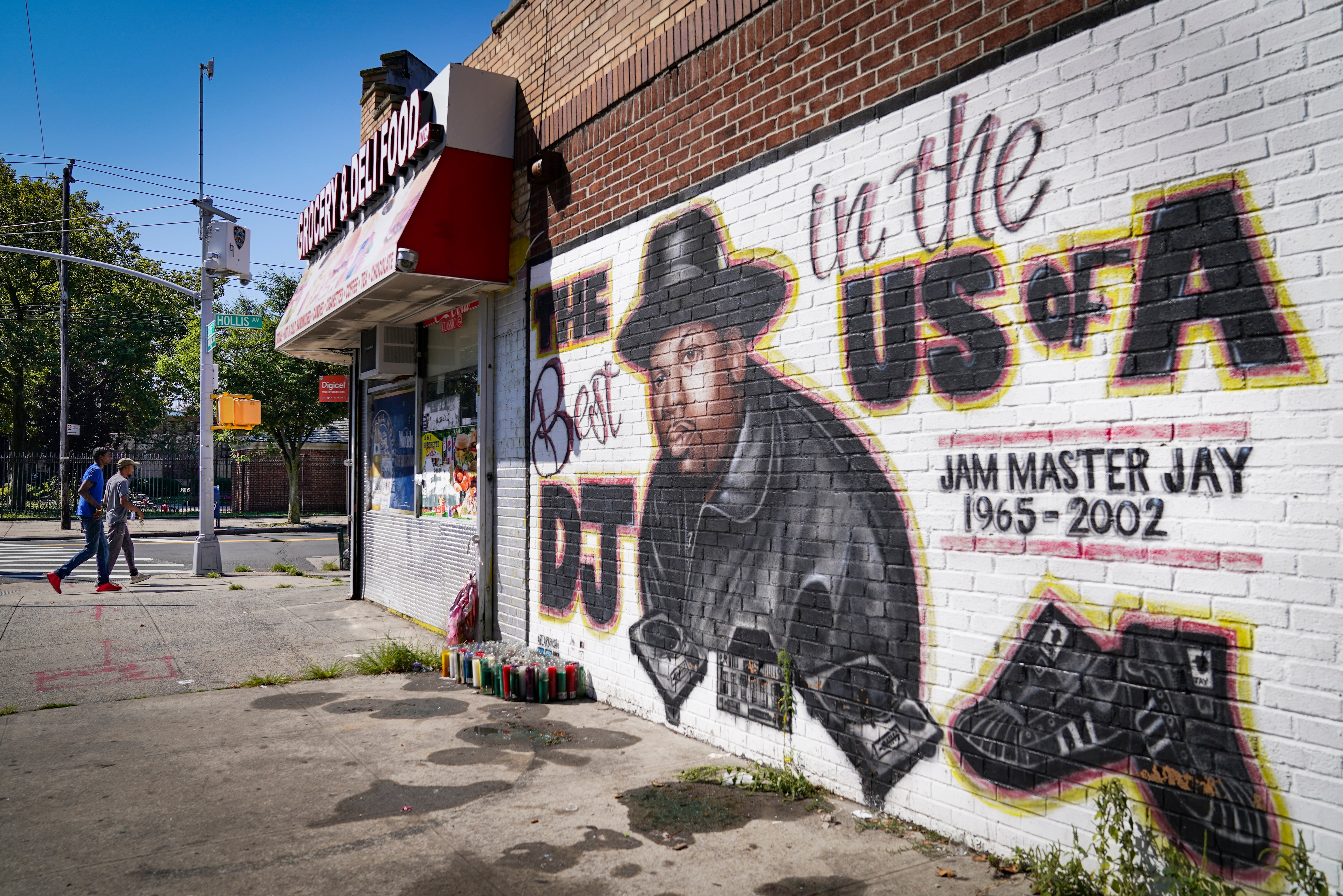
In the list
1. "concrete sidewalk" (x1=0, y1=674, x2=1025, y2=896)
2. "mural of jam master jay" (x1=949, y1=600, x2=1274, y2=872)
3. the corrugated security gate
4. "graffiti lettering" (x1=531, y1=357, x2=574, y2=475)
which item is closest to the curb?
the corrugated security gate

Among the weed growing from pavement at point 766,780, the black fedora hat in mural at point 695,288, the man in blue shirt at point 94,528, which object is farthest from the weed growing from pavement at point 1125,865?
the man in blue shirt at point 94,528

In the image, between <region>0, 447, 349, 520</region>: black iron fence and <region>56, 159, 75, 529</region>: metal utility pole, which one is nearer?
<region>56, 159, 75, 529</region>: metal utility pole

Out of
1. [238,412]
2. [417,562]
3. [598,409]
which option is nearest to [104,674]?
[417,562]

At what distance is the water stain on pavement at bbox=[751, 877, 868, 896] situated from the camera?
135 inches

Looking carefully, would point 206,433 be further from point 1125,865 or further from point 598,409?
point 1125,865

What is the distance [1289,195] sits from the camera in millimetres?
2826

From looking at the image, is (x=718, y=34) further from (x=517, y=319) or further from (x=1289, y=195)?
(x=1289, y=195)

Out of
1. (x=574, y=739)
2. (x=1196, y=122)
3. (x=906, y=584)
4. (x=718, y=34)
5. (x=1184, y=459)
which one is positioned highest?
(x=718, y=34)

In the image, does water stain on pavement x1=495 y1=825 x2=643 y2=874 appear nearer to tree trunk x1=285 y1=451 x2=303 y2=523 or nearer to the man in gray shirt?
the man in gray shirt

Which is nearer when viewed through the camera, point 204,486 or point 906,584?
point 906,584

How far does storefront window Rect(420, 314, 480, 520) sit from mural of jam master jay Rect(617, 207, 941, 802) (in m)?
2.98

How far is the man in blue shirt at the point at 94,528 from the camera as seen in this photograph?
11.5m

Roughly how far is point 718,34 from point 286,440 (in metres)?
30.2

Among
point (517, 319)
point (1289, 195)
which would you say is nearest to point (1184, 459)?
point (1289, 195)
